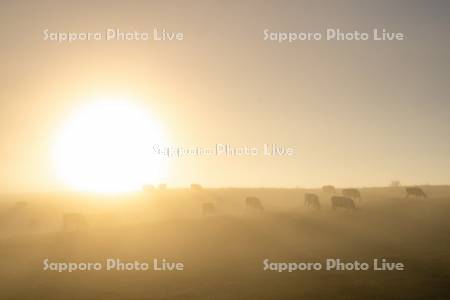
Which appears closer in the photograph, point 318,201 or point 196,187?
point 318,201

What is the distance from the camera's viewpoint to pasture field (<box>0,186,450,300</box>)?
69.5 ft

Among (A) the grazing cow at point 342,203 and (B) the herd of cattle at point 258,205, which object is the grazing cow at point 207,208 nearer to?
(B) the herd of cattle at point 258,205

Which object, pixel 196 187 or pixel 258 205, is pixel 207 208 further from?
pixel 196 187

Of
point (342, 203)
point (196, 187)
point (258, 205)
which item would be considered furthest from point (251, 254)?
point (196, 187)

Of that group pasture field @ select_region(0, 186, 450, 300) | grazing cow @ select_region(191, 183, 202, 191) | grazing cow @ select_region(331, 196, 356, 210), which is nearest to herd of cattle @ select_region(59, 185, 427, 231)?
grazing cow @ select_region(331, 196, 356, 210)

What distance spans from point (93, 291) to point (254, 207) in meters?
29.4

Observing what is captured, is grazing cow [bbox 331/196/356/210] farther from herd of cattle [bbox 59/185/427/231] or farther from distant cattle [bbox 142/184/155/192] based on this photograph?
distant cattle [bbox 142/184/155/192]

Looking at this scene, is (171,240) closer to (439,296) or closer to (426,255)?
(426,255)

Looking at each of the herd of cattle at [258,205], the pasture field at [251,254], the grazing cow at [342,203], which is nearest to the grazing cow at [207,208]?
the herd of cattle at [258,205]

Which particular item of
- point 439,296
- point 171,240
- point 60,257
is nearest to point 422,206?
point 171,240

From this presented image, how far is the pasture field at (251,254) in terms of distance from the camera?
69.5 ft

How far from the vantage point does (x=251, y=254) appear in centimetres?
2800

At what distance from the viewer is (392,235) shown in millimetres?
33031

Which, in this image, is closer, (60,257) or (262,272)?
(262,272)
